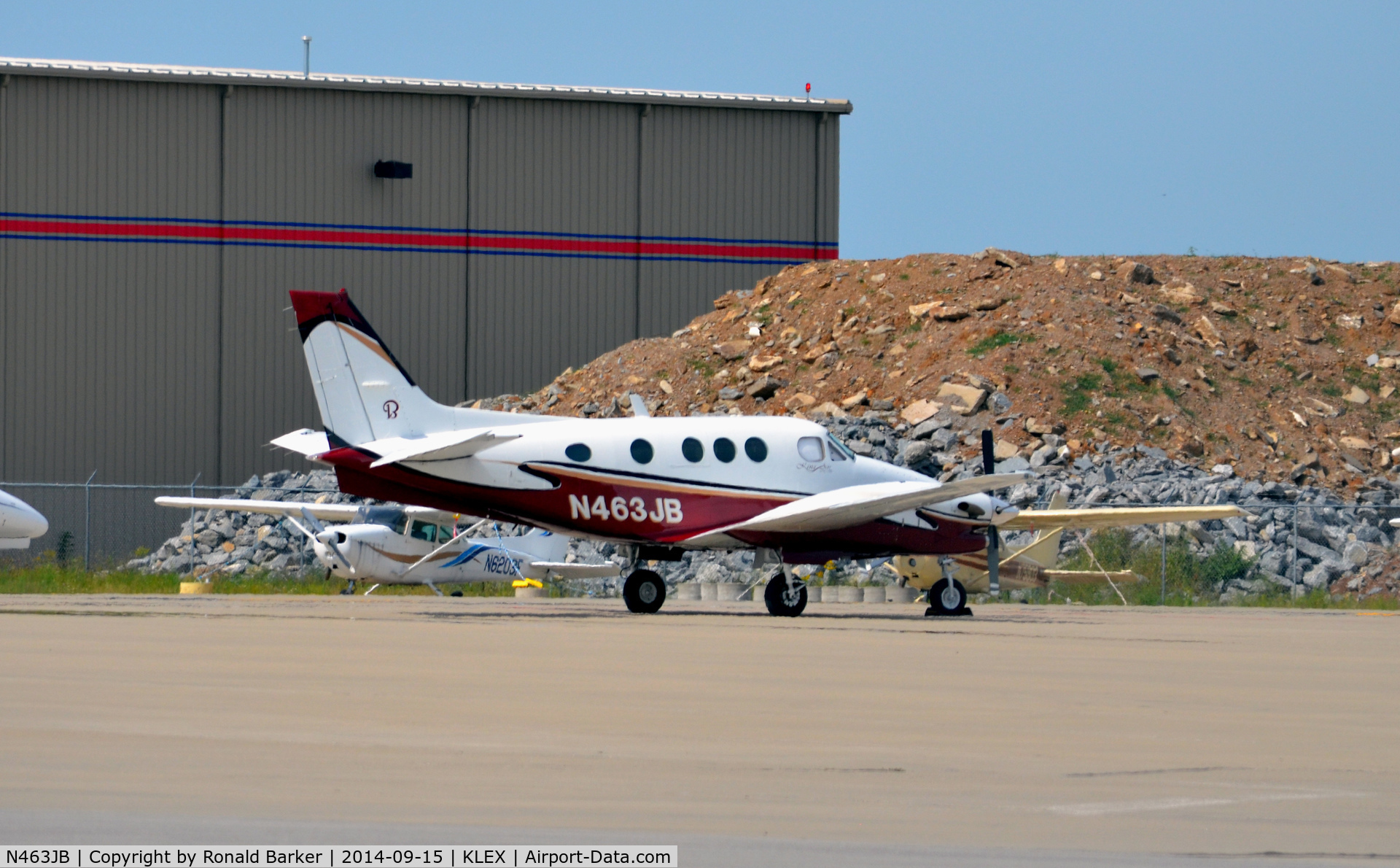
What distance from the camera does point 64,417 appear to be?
43.6 m

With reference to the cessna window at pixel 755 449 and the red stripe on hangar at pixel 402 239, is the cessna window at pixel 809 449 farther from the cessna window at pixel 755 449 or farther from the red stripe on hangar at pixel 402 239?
the red stripe on hangar at pixel 402 239

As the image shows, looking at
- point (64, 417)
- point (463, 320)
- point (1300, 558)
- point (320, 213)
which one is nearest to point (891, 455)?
point (1300, 558)

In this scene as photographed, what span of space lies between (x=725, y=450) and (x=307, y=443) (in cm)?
650

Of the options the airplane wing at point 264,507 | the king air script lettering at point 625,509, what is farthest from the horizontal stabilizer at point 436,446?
the airplane wing at point 264,507

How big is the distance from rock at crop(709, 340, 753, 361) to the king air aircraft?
2064 centimetres

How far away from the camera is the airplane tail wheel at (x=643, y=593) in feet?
82.9

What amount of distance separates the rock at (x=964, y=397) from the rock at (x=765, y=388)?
4.51m

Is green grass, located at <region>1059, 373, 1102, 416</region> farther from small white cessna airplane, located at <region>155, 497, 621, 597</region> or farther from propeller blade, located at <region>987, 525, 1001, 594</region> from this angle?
propeller blade, located at <region>987, 525, 1001, 594</region>

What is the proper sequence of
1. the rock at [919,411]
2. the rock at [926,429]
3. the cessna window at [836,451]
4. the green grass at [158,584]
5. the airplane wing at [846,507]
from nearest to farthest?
the airplane wing at [846,507]
the cessna window at [836,451]
the green grass at [158,584]
the rock at [926,429]
the rock at [919,411]

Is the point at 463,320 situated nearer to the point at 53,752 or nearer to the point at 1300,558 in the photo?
the point at 1300,558

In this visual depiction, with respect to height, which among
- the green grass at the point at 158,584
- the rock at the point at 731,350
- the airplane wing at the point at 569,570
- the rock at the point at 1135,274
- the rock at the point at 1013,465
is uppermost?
the rock at the point at 1135,274

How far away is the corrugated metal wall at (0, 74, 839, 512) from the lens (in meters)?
43.4

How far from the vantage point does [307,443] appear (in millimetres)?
25906
